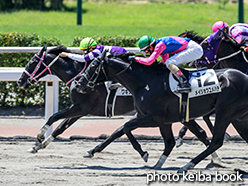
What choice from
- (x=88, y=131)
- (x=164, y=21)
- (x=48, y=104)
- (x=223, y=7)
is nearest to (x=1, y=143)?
(x=48, y=104)

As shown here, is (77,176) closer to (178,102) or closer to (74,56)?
(178,102)

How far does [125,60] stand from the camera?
624cm

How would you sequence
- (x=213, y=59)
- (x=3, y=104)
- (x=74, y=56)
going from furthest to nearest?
(x=3, y=104) < (x=213, y=59) < (x=74, y=56)

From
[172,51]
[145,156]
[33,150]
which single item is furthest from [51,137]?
[172,51]

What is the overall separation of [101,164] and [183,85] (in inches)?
62.6

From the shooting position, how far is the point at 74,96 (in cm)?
688

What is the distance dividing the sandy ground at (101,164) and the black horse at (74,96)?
439 millimetres

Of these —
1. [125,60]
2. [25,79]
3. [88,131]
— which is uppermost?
[125,60]

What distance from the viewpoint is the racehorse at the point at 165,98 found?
19.4 feet


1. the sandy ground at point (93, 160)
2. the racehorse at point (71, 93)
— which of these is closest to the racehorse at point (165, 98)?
the sandy ground at point (93, 160)

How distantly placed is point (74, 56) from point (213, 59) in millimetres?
2187

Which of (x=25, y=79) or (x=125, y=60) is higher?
(x=125, y=60)

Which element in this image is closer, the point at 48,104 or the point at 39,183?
A: the point at 39,183

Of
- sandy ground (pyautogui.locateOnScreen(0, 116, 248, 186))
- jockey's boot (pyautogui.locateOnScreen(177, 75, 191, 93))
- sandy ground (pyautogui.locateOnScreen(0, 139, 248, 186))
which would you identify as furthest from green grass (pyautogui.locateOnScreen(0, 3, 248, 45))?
jockey's boot (pyautogui.locateOnScreen(177, 75, 191, 93))
